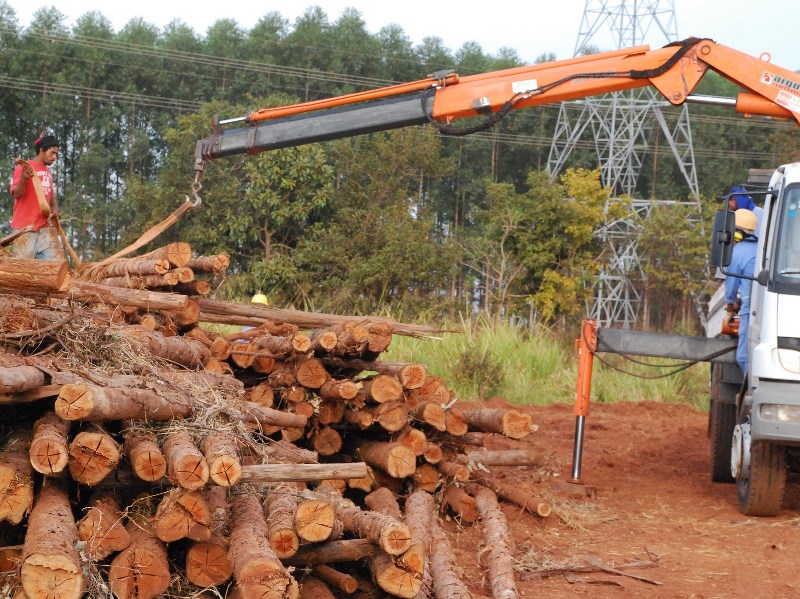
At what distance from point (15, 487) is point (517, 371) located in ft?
39.3

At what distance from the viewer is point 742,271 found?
8.91 metres

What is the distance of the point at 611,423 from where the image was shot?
1352 centimetres

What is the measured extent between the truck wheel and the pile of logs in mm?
1758

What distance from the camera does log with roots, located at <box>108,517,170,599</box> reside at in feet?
14.9

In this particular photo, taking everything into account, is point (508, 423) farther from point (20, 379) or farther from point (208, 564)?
point (20, 379)

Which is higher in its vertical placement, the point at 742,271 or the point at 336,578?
the point at 742,271

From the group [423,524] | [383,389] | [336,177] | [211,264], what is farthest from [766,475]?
[336,177]

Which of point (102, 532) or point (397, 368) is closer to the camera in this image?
point (102, 532)

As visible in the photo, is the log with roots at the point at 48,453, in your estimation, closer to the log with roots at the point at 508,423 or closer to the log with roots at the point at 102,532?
the log with roots at the point at 102,532

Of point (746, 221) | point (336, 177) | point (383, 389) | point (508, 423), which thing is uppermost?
point (336, 177)

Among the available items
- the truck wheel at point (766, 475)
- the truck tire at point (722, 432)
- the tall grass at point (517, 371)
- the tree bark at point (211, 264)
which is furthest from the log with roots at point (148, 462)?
the tall grass at point (517, 371)

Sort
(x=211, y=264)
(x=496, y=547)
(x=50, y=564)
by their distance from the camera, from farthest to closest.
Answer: (x=211, y=264) → (x=496, y=547) → (x=50, y=564)

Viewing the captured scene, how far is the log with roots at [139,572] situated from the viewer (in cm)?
454

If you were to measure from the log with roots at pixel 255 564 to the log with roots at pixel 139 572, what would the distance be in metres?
0.34
